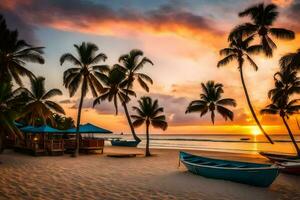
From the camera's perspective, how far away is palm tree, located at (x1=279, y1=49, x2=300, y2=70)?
17.6 m

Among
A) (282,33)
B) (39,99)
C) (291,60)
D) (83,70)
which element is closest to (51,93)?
(39,99)

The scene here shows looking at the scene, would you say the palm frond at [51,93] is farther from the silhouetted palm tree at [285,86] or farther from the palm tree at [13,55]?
the silhouetted palm tree at [285,86]

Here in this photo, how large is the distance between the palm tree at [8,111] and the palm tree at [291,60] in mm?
18640

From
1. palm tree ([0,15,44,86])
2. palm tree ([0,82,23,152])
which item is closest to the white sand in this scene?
palm tree ([0,82,23,152])

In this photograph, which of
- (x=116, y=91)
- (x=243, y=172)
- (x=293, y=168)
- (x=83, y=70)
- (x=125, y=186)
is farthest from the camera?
(x=116, y=91)

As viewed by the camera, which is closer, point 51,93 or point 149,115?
point 149,115

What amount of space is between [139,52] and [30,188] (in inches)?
1211

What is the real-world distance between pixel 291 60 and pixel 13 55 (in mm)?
23962

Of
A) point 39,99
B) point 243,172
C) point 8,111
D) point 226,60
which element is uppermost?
point 226,60

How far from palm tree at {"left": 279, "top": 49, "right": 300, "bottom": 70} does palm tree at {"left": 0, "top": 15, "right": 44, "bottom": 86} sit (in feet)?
68.6

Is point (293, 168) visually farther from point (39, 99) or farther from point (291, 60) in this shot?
point (39, 99)

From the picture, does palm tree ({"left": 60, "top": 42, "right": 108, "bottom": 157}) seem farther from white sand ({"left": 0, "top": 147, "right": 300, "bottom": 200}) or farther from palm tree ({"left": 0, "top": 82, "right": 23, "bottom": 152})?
white sand ({"left": 0, "top": 147, "right": 300, "bottom": 200})

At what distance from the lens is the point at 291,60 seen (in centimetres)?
1819

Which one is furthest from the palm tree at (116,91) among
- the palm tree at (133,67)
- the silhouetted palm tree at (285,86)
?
the silhouetted palm tree at (285,86)
